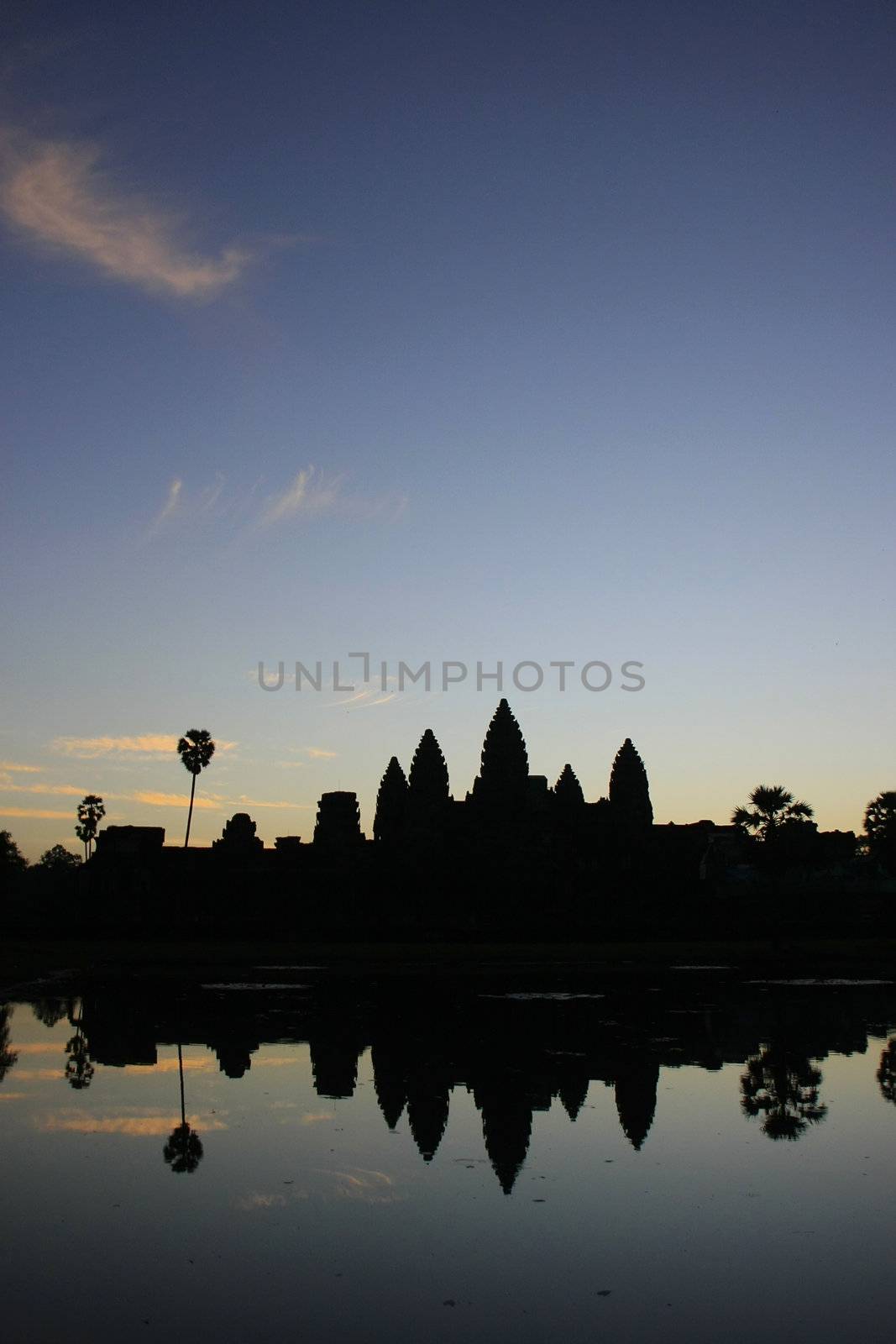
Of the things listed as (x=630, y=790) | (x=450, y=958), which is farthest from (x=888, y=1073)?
(x=630, y=790)

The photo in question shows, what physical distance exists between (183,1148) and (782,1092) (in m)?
8.94

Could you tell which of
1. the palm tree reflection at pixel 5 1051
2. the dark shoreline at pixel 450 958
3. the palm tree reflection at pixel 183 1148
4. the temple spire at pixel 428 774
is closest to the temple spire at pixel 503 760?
the temple spire at pixel 428 774

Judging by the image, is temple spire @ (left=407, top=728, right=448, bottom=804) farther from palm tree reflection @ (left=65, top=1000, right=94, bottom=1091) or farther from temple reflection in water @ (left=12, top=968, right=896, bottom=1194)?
palm tree reflection @ (left=65, top=1000, right=94, bottom=1091)

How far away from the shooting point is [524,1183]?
11812 mm

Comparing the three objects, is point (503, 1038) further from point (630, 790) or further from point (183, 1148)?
point (630, 790)

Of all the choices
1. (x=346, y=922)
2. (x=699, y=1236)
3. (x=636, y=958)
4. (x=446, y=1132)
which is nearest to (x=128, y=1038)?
(x=446, y=1132)

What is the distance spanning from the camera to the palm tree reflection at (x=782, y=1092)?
15070mm

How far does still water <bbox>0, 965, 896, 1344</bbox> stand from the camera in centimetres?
823

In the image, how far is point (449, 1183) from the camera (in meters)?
11.8

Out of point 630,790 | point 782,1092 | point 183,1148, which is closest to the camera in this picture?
point 183,1148

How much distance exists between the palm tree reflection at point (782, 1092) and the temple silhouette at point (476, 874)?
133 feet

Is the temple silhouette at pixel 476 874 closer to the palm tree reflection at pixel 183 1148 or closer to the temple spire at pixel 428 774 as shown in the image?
the temple spire at pixel 428 774

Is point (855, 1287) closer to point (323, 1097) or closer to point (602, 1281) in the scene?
point (602, 1281)

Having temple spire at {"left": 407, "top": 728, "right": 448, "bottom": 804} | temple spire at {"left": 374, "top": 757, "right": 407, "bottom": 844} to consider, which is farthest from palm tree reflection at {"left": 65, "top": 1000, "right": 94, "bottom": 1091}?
temple spire at {"left": 374, "top": 757, "right": 407, "bottom": 844}
